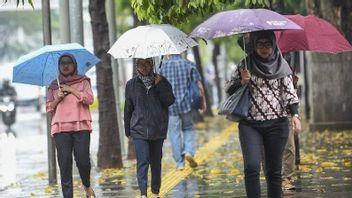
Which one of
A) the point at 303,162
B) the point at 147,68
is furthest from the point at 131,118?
the point at 303,162

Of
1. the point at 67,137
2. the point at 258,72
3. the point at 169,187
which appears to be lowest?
the point at 169,187

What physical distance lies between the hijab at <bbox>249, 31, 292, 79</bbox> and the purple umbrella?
195mm

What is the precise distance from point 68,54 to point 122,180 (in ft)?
11.9

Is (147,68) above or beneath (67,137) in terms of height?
above

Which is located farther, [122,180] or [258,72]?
[122,180]

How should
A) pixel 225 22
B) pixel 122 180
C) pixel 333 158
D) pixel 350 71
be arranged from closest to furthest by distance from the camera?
1. pixel 225 22
2. pixel 122 180
3. pixel 333 158
4. pixel 350 71

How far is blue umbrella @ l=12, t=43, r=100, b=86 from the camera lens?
32.3 feet

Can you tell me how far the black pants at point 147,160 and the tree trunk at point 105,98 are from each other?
14.5ft

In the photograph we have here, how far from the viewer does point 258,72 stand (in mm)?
8164

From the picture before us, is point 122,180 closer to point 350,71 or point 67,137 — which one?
point 67,137

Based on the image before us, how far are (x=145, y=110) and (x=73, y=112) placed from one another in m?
0.81

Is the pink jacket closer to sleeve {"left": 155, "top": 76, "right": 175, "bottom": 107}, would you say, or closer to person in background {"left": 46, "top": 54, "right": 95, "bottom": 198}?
person in background {"left": 46, "top": 54, "right": 95, "bottom": 198}

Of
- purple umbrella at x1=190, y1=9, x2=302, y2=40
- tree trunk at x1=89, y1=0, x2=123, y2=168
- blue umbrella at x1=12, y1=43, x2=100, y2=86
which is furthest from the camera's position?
tree trunk at x1=89, y1=0, x2=123, y2=168

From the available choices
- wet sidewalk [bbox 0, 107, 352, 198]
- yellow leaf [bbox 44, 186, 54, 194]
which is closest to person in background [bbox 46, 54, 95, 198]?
wet sidewalk [bbox 0, 107, 352, 198]
